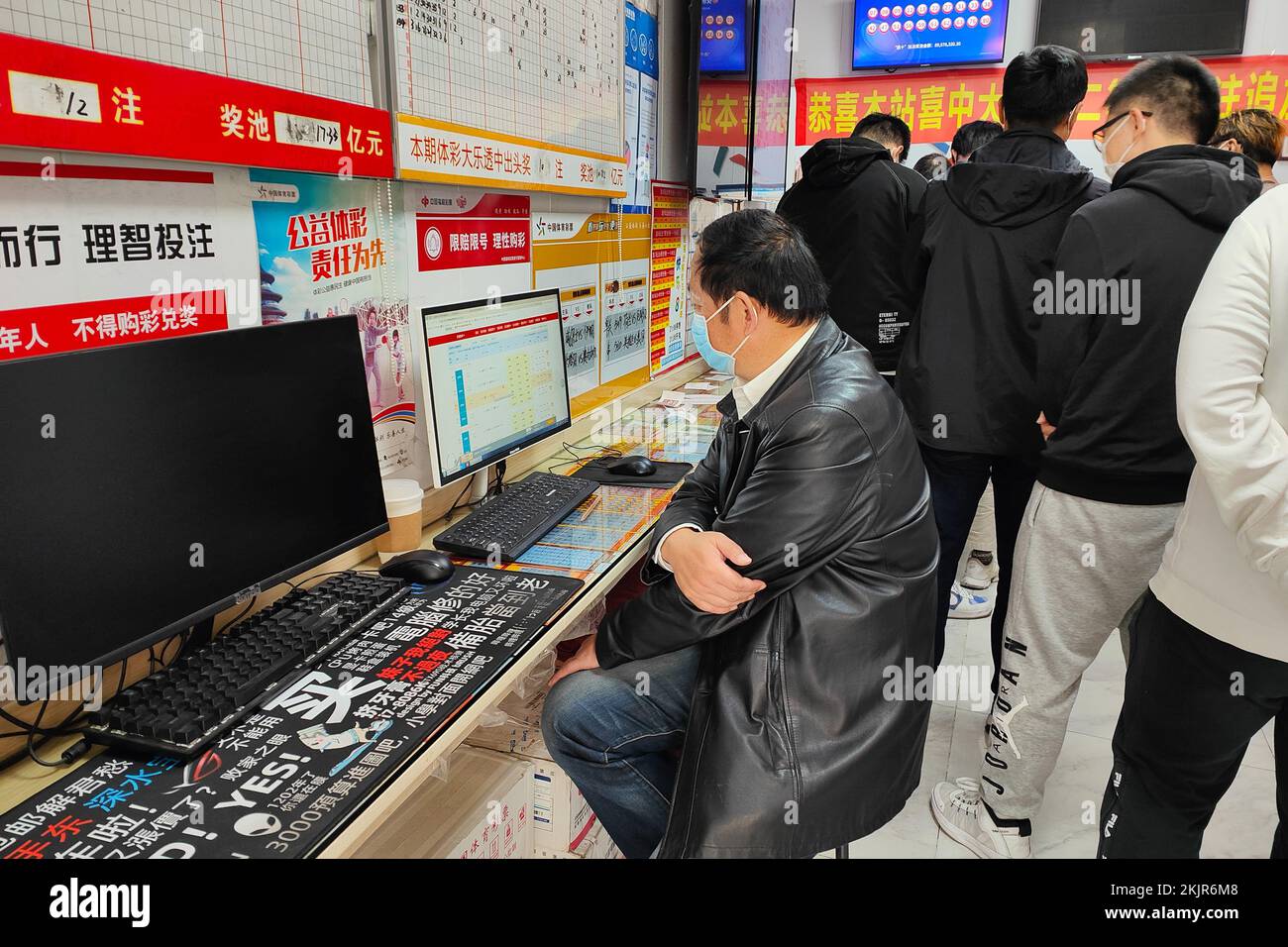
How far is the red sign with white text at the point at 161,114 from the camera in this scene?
0.95m

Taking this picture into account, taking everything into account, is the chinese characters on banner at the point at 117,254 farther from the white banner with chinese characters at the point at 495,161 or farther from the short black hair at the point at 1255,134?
the short black hair at the point at 1255,134

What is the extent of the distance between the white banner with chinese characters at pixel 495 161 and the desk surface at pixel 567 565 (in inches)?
28.7

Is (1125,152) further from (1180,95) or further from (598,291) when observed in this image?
(598,291)

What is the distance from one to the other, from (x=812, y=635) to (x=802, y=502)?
204 mm

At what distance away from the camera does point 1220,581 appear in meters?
1.24

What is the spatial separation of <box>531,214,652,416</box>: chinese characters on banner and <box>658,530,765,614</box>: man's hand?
1160mm

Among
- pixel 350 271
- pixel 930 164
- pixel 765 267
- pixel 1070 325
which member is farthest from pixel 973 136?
pixel 350 271

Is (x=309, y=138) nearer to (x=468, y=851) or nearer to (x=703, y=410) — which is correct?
(x=468, y=851)

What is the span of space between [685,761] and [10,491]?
957 millimetres

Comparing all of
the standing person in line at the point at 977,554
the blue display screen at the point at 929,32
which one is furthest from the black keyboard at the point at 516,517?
the blue display screen at the point at 929,32

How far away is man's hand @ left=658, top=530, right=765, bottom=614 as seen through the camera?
1.24m

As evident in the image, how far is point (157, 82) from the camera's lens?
110 centimetres

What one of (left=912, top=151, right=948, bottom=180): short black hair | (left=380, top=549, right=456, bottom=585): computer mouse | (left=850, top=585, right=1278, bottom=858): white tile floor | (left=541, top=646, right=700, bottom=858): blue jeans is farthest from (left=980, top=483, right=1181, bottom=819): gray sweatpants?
(left=912, top=151, right=948, bottom=180): short black hair

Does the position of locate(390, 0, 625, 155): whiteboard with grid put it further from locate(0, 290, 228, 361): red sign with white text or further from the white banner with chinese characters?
locate(0, 290, 228, 361): red sign with white text
